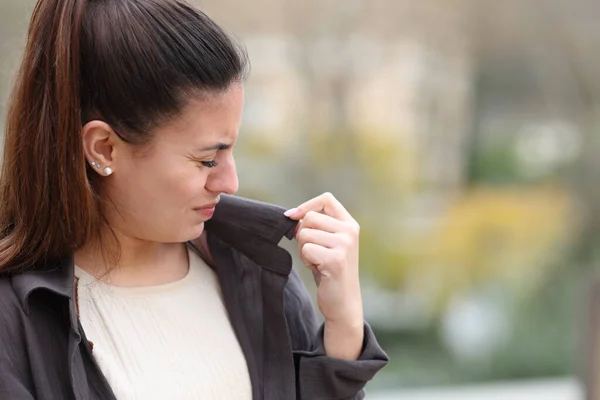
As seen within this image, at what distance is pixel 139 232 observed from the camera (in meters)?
1.34

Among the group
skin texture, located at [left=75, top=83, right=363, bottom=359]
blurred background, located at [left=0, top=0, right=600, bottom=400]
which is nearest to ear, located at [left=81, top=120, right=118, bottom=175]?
skin texture, located at [left=75, top=83, right=363, bottom=359]

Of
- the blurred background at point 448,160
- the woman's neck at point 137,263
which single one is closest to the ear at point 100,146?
the woman's neck at point 137,263

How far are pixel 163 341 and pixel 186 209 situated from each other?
181 mm

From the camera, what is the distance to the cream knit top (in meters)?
1.27

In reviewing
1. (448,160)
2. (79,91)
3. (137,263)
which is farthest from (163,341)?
(448,160)

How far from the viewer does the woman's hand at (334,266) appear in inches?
53.9

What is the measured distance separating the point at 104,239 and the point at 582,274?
15.1 ft

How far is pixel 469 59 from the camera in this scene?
5410 mm

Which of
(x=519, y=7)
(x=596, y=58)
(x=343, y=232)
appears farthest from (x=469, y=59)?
(x=343, y=232)

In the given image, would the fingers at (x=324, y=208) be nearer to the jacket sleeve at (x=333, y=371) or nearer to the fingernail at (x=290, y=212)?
the fingernail at (x=290, y=212)

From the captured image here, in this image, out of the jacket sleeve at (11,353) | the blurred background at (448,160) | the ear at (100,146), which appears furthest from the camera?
the blurred background at (448,160)

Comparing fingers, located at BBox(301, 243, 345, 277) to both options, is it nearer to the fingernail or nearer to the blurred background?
the fingernail

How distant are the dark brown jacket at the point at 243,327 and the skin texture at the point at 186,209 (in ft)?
0.13

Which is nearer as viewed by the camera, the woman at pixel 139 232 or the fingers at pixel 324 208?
the woman at pixel 139 232
